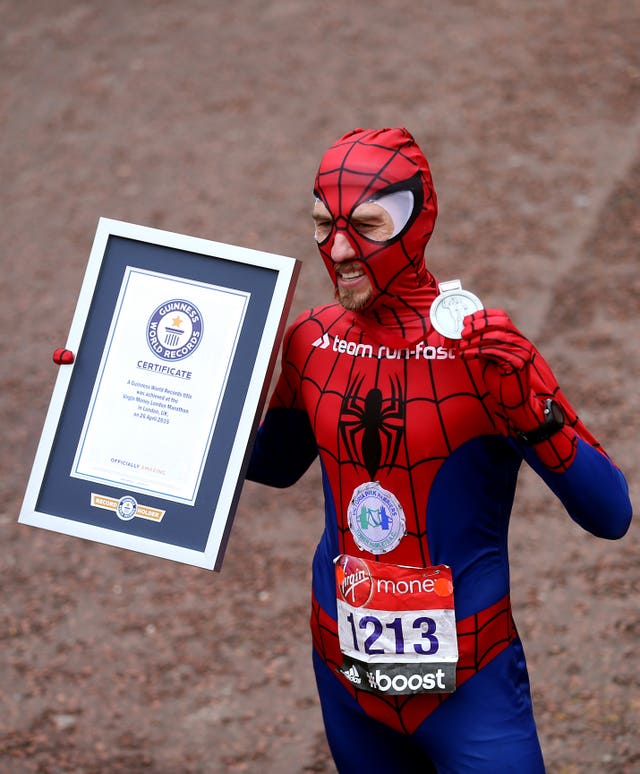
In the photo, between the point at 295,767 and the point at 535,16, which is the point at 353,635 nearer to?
the point at 295,767

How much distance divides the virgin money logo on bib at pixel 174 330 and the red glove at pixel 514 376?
34.2 inches

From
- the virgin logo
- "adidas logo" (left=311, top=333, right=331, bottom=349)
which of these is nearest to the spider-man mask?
"adidas logo" (left=311, top=333, right=331, bottom=349)

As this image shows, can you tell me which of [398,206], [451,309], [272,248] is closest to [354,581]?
[451,309]

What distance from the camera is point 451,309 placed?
2760 mm

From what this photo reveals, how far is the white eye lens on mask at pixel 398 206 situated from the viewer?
292 centimetres

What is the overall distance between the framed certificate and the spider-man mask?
275 mm

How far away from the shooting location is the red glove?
2.66m

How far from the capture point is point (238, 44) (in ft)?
39.1

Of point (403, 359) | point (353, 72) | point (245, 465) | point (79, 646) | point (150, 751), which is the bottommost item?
point (150, 751)

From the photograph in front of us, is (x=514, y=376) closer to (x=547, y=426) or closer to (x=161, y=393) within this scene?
(x=547, y=426)

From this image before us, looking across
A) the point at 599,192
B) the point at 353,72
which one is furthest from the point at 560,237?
the point at 353,72

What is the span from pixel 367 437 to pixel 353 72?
351 inches

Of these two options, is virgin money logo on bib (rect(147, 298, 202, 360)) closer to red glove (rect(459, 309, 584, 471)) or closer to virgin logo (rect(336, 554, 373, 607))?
virgin logo (rect(336, 554, 373, 607))

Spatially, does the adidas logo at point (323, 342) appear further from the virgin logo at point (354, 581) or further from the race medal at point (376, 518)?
the virgin logo at point (354, 581)
